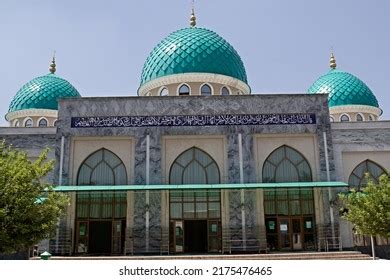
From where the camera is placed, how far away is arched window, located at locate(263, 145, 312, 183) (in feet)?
51.3

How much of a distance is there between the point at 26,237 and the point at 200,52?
40.3ft

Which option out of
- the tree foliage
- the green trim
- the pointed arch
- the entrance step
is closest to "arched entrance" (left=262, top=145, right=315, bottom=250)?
the green trim

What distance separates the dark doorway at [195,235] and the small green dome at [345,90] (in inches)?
462

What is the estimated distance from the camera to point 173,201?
1538cm

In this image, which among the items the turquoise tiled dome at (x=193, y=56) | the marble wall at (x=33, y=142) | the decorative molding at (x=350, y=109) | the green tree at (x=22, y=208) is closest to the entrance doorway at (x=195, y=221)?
the marble wall at (x=33, y=142)

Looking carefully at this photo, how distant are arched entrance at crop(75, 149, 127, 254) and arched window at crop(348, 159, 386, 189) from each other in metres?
8.48

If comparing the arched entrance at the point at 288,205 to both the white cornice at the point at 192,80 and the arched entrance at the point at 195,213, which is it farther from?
the white cornice at the point at 192,80

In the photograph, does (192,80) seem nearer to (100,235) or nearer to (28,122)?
(100,235)

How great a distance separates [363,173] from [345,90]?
8.21 metres

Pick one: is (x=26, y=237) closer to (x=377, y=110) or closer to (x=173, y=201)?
(x=173, y=201)

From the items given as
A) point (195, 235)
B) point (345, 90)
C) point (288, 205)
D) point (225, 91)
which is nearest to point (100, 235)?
point (195, 235)

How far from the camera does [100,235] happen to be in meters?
15.4

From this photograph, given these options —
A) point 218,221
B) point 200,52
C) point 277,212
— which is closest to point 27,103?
point 200,52

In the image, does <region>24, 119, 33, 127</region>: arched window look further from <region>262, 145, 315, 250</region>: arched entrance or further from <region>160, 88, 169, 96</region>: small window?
<region>262, 145, 315, 250</region>: arched entrance
